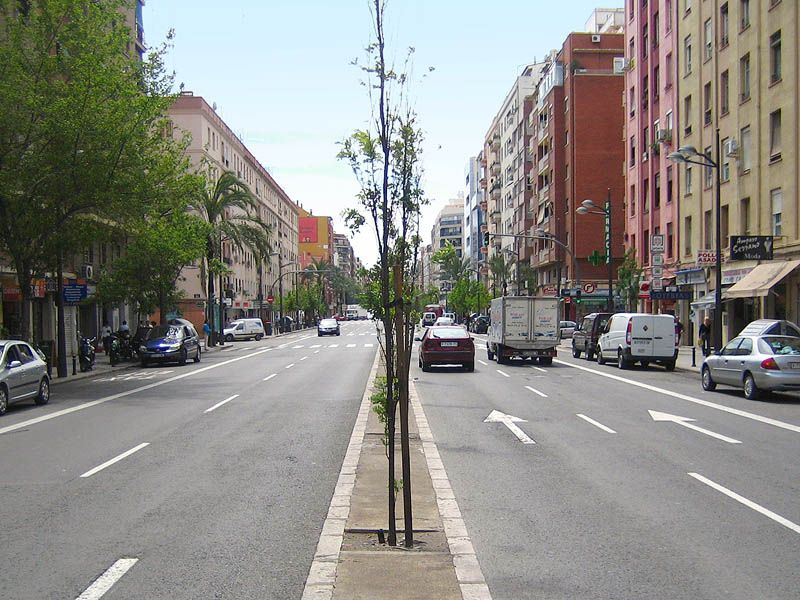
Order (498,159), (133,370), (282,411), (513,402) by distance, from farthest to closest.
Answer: (498,159), (133,370), (513,402), (282,411)

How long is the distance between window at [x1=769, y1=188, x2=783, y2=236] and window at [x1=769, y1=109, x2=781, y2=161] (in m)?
1.36

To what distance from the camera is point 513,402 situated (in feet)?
60.8

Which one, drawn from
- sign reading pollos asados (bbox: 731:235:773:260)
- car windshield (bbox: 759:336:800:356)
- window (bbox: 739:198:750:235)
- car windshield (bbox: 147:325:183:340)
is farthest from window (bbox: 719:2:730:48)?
car windshield (bbox: 147:325:183:340)

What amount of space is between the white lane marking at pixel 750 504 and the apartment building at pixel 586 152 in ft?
175

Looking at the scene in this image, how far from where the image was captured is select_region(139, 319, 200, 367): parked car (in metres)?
33.8

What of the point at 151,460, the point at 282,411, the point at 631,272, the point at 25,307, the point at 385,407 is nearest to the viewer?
the point at 385,407

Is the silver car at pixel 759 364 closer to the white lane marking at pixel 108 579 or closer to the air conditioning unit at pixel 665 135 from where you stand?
the white lane marking at pixel 108 579

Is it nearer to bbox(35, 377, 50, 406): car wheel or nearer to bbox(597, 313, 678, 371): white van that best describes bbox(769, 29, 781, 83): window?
bbox(597, 313, 678, 371): white van

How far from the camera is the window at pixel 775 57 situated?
32438mm

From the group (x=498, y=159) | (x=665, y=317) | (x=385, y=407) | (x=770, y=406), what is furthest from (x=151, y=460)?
(x=498, y=159)

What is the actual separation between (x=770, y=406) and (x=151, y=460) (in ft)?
42.5

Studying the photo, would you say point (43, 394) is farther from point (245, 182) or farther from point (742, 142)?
point (245, 182)

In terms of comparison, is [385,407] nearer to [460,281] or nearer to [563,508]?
[563,508]

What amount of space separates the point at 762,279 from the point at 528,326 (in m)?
8.79
